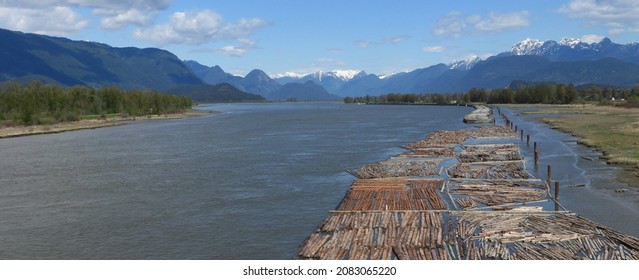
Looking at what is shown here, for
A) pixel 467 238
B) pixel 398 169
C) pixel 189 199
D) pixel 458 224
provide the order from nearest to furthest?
pixel 467 238 → pixel 458 224 → pixel 189 199 → pixel 398 169

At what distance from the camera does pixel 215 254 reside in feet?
90.1

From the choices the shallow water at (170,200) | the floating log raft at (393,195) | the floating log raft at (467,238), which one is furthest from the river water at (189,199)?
the floating log raft at (467,238)

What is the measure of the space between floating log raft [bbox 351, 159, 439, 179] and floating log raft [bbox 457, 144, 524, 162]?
18.4ft

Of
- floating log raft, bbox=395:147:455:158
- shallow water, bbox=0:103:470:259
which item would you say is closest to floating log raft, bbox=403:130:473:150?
floating log raft, bbox=395:147:455:158

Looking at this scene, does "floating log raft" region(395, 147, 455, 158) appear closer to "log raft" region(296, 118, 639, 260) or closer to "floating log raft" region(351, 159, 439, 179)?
"floating log raft" region(351, 159, 439, 179)

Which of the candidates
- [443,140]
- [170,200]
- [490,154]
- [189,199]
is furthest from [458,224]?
[443,140]

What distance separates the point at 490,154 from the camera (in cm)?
6359

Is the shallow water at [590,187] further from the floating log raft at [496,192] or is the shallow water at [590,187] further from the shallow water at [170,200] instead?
the shallow water at [170,200]

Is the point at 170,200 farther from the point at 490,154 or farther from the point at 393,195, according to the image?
the point at 490,154

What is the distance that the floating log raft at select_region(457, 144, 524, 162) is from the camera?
60.6 m

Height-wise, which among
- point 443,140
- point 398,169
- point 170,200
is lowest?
point 170,200

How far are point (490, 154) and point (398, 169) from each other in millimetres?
16428

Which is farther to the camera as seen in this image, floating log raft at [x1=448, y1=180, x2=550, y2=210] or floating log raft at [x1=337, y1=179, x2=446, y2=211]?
floating log raft at [x1=448, y1=180, x2=550, y2=210]

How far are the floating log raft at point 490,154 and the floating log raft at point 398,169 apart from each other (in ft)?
18.4
